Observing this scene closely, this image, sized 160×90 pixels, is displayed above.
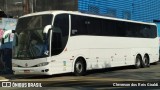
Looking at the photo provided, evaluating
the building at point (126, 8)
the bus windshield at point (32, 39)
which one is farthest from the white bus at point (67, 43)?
the building at point (126, 8)

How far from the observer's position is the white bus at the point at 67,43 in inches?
830

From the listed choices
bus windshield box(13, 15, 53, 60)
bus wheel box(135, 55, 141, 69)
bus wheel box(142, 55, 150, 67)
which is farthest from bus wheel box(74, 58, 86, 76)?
bus wheel box(142, 55, 150, 67)

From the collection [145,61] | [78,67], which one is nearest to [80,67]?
[78,67]

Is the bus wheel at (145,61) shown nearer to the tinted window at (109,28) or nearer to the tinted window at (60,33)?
the tinted window at (109,28)

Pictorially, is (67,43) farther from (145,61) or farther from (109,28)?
(145,61)

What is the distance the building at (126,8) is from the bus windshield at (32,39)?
41.7 feet

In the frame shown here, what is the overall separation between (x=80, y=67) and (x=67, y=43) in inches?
72.5

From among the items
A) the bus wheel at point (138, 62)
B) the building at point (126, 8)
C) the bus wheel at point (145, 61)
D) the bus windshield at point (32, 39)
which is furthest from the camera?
the building at point (126, 8)

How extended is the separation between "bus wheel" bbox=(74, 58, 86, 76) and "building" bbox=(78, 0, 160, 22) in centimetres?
1141

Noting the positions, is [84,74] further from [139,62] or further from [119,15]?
[119,15]

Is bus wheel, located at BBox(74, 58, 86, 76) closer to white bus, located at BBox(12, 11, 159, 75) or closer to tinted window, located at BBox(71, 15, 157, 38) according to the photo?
white bus, located at BBox(12, 11, 159, 75)

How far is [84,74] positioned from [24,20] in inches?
174

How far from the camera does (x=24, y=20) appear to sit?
22344 mm

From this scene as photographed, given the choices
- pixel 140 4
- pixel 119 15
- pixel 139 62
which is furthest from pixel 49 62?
pixel 140 4
